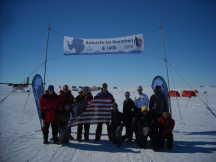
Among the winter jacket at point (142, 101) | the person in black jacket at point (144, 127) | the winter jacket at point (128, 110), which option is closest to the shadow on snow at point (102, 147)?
the person in black jacket at point (144, 127)

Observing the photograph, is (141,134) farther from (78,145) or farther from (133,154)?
(78,145)

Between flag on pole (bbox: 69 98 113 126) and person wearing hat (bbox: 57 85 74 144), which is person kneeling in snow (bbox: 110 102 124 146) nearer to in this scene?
flag on pole (bbox: 69 98 113 126)

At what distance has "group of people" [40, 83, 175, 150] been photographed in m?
5.23

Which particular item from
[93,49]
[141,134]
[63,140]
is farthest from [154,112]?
[93,49]

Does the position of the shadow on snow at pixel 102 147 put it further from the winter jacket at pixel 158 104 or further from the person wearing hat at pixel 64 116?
the winter jacket at pixel 158 104

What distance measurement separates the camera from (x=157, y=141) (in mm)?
5152

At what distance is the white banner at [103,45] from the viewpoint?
7.98m

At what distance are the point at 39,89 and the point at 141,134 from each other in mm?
4214

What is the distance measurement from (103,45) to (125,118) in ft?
12.3

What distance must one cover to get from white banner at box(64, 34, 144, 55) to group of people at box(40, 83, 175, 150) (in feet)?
7.99

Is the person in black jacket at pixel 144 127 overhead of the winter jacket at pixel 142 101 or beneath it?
beneath

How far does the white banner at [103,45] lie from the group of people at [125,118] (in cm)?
243

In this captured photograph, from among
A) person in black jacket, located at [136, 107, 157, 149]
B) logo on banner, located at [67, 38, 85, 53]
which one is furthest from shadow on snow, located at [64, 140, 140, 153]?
logo on banner, located at [67, 38, 85, 53]

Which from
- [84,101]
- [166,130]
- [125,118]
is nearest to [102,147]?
[125,118]
